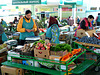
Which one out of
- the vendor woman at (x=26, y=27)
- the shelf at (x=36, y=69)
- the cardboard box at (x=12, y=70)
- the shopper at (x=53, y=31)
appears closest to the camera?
the shelf at (x=36, y=69)

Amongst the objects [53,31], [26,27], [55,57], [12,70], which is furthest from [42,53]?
[26,27]

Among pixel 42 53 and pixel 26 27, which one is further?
pixel 26 27

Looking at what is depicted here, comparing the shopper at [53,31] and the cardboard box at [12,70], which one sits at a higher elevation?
the shopper at [53,31]

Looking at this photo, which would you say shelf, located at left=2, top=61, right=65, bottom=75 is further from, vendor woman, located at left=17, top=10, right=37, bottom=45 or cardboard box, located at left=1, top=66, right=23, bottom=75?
vendor woman, located at left=17, top=10, right=37, bottom=45

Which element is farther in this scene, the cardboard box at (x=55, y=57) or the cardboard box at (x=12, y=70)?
the cardboard box at (x=12, y=70)

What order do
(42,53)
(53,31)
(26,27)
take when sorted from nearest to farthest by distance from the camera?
(42,53) < (53,31) < (26,27)

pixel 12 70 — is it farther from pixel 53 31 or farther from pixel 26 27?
pixel 26 27

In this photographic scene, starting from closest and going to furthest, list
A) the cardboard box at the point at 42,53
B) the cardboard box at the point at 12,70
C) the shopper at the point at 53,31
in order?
1. the cardboard box at the point at 42,53
2. the cardboard box at the point at 12,70
3. the shopper at the point at 53,31

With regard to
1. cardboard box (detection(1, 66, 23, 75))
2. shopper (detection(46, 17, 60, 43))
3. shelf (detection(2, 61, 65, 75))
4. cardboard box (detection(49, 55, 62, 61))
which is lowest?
cardboard box (detection(1, 66, 23, 75))

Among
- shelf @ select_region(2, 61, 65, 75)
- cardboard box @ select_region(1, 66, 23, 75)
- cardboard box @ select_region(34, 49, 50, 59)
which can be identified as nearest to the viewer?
shelf @ select_region(2, 61, 65, 75)

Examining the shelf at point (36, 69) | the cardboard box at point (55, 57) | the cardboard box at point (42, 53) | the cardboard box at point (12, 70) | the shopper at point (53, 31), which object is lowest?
the cardboard box at point (12, 70)

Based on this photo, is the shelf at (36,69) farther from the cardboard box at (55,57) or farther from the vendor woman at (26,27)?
Answer: the vendor woman at (26,27)

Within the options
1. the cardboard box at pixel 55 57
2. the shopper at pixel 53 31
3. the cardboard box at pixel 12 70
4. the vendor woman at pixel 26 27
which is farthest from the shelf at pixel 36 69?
the vendor woman at pixel 26 27

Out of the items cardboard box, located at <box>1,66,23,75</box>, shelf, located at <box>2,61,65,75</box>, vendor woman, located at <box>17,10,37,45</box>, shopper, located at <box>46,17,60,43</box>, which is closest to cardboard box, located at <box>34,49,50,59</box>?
shelf, located at <box>2,61,65,75</box>
